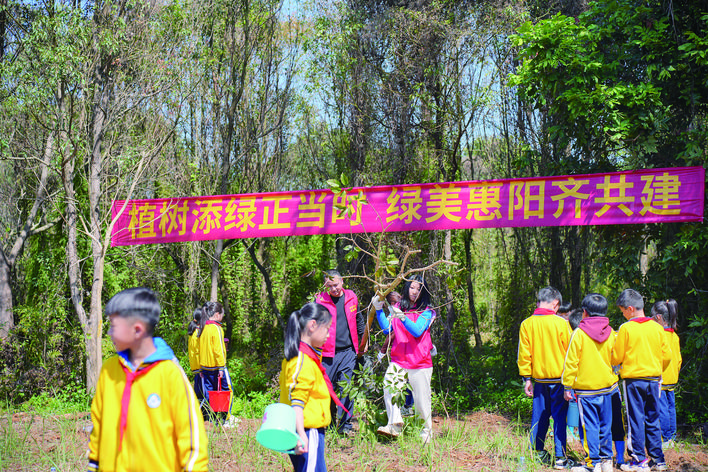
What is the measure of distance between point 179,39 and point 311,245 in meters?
5.87

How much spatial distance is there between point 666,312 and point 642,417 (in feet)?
3.78

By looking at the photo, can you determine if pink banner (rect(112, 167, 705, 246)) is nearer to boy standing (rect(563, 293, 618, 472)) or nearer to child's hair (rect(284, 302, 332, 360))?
boy standing (rect(563, 293, 618, 472))

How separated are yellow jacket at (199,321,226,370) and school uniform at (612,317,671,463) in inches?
167

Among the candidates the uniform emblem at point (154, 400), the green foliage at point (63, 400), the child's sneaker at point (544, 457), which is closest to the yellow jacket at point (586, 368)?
the child's sneaker at point (544, 457)

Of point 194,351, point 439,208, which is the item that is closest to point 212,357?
point 194,351

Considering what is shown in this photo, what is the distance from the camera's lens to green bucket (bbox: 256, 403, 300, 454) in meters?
2.89

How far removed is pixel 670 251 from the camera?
22.6 ft

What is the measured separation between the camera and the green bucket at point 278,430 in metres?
2.89

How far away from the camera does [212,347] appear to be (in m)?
6.81

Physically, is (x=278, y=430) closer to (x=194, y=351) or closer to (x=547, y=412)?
(x=547, y=412)

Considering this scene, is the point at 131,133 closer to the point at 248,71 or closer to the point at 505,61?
the point at 248,71


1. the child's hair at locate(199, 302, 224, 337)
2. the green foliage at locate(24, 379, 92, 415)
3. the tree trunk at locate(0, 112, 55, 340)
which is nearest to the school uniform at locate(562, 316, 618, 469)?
the child's hair at locate(199, 302, 224, 337)

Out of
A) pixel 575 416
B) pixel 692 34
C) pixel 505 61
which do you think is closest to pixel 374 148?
pixel 505 61

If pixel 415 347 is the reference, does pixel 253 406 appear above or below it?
below
